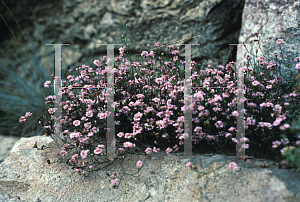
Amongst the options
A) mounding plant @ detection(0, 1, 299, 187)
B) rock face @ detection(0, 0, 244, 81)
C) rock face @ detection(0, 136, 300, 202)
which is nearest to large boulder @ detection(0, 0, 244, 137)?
rock face @ detection(0, 0, 244, 81)

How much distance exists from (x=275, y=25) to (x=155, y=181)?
2480mm

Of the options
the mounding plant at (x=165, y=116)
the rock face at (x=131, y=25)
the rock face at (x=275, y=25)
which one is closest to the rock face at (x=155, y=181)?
the mounding plant at (x=165, y=116)

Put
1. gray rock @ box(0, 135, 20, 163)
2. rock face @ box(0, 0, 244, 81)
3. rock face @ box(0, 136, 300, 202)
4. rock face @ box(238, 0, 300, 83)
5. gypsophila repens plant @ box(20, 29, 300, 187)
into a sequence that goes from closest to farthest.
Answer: rock face @ box(0, 136, 300, 202)
gypsophila repens plant @ box(20, 29, 300, 187)
rock face @ box(238, 0, 300, 83)
gray rock @ box(0, 135, 20, 163)
rock face @ box(0, 0, 244, 81)

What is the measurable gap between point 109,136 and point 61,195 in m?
0.62

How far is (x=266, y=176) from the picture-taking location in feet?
5.92

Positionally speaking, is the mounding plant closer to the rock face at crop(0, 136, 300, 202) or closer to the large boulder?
the rock face at crop(0, 136, 300, 202)

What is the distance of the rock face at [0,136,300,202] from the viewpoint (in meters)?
1.77

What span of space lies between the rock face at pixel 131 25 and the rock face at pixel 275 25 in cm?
40

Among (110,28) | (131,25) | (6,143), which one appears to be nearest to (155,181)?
(6,143)

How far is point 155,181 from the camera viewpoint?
2162 mm

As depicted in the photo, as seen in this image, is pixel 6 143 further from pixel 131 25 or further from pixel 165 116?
pixel 165 116

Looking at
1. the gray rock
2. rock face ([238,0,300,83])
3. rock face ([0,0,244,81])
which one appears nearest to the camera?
rock face ([238,0,300,83])

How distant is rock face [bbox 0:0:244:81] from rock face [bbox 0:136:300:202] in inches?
74.3

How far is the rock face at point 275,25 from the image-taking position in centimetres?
318
